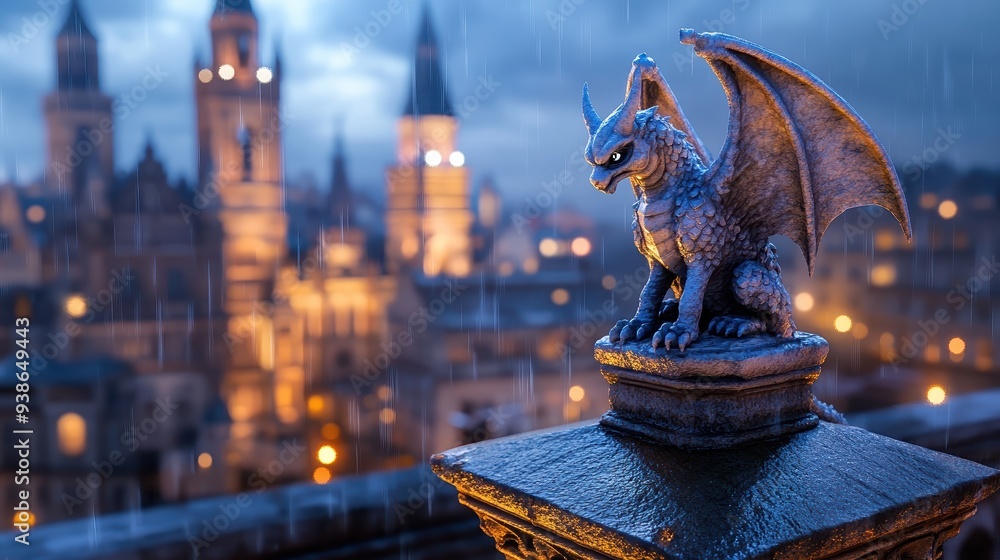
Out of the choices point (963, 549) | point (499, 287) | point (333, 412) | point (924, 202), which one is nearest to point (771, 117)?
point (963, 549)

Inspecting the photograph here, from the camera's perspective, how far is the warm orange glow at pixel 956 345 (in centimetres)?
2804

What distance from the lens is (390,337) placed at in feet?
140

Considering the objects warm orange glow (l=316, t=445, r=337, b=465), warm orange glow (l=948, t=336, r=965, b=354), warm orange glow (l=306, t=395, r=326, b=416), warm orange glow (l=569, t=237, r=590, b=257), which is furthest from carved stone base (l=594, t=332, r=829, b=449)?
warm orange glow (l=569, t=237, r=590, b=257)

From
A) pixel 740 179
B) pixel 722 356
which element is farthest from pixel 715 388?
pixel 740 179

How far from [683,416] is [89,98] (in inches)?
1624

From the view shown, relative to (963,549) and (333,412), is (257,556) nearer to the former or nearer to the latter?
(963,549)

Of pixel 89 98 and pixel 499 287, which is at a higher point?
pixel 89 98

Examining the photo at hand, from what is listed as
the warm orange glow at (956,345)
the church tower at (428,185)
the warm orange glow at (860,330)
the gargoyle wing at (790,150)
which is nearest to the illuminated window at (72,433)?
the church tower at (428,185)

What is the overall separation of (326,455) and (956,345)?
89.1ft

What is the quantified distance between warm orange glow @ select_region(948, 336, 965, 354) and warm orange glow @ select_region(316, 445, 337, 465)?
2671 cm

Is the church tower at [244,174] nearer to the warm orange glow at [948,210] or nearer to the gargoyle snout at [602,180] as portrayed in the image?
the warm orange glow at [948,210]

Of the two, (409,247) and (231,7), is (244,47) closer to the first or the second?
(231,7)

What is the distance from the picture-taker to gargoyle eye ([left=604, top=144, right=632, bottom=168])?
2604 mm

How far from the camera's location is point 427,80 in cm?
4228
